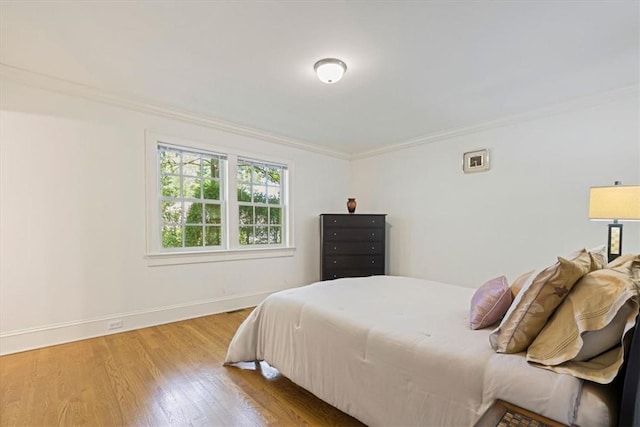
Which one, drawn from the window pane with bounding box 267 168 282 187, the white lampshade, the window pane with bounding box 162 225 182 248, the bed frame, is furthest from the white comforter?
the window pane with bounding box 267 168 282 187

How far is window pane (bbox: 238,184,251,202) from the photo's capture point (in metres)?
4.19

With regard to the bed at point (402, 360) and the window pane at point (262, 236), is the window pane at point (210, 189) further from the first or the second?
the bed at point (402, 360)

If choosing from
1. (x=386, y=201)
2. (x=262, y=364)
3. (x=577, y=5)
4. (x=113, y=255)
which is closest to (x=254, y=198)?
(x=113, y=255)

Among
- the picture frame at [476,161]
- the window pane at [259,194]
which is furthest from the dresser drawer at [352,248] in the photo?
the picture frame at [476,161]

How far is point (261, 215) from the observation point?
4441 millimetres

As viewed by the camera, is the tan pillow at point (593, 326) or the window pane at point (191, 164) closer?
the tan pillow at point (593, 326)

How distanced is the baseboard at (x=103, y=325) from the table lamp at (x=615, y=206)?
3.86 m

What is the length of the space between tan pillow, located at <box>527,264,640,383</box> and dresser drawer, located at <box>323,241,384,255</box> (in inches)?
134

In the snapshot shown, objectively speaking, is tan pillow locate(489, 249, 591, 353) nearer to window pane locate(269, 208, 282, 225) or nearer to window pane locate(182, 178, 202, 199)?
window pane locate(182, 178, 202, 199)

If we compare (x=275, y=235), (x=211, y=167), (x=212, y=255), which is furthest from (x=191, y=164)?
(x=275, y=235)

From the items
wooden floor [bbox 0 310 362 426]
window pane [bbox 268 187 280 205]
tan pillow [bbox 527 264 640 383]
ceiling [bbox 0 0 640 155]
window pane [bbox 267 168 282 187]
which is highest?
ceiling [bbox 0 0 640 155]

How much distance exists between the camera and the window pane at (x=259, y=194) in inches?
172

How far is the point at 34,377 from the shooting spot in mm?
2170

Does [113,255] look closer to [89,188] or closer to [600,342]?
[89,188]
